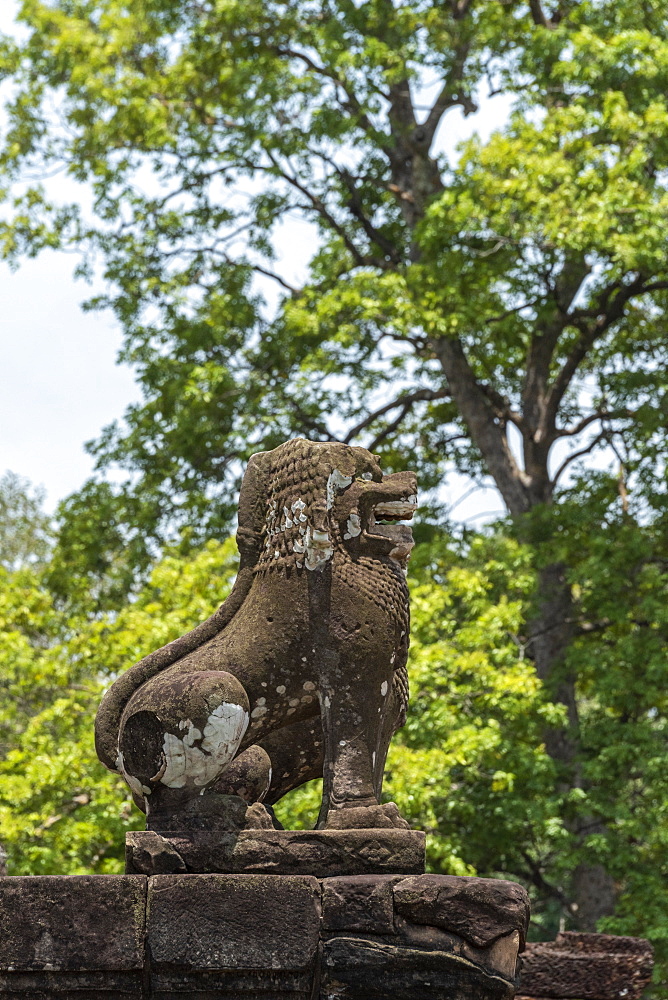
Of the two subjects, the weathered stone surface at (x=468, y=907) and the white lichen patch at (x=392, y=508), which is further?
the white lichen patch at (x=392, y=508)

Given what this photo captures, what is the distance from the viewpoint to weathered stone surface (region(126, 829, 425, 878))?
3998 millimetres

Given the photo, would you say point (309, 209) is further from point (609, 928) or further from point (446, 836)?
point (609, 928)

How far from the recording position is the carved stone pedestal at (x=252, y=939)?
375 centimetres

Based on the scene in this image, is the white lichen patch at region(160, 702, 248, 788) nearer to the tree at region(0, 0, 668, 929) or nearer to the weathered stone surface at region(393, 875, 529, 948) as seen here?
the weathered stone surface at region(393, 875, 529, 948)

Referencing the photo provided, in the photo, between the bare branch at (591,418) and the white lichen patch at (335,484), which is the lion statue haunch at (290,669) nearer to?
the white lichen patch at (335,484)

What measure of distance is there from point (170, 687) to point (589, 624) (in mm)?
11074

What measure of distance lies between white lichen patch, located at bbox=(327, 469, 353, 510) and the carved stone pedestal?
1.36 metres

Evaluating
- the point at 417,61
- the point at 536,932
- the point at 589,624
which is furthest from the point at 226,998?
the point at 536,932

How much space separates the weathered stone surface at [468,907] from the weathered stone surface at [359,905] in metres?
0.04

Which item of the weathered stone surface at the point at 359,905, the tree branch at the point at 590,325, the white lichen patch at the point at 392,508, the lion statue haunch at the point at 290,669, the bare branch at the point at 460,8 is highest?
the bare branch at the point at 460,8

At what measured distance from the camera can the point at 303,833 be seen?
13.2 ft

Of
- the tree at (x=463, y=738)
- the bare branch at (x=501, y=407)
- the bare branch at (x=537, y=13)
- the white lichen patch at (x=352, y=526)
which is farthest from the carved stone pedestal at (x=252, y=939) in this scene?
the bare branch at (x=537, y=13)

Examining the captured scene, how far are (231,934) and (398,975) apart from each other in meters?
0.53

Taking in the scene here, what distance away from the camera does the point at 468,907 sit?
3812 millimetres
